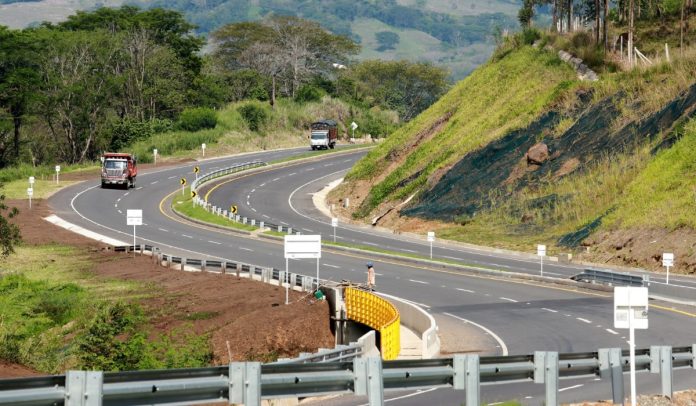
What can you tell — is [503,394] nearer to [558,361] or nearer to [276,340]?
[558,361]

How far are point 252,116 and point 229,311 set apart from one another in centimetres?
9741

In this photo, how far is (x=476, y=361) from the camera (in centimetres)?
1723

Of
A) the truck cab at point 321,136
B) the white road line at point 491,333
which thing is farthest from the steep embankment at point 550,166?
the truck cab at point 321,136

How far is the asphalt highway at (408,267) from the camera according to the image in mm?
32412

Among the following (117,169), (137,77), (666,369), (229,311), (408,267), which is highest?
(137,77)

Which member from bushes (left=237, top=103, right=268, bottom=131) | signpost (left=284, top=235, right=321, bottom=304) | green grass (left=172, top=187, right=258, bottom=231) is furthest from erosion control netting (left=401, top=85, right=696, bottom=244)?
bushes (left=237, top=103, right=268, bottom=131)

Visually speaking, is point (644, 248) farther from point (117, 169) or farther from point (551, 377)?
point (117, 169)

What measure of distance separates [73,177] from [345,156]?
30.9 m

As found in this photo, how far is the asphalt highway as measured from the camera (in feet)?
106

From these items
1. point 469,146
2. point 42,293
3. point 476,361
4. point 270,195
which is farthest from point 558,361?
point 270,195

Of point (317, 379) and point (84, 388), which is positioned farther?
point (317, 379)

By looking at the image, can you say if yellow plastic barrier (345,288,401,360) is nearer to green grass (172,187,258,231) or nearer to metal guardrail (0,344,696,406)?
metal guardrail (0,344,696,406)

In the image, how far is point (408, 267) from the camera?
56594 mm

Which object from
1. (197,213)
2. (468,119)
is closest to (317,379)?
(197,213)
